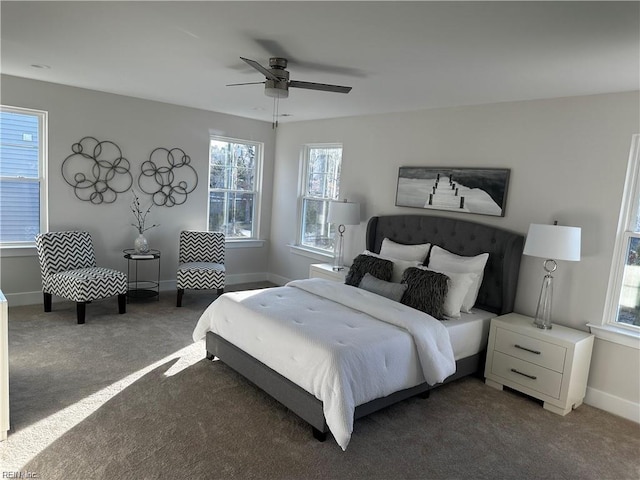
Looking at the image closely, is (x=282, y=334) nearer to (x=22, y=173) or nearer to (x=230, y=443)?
(x=230, y=443)

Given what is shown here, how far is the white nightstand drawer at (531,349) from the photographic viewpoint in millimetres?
3281

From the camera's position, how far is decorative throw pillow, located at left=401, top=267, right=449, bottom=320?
356cm

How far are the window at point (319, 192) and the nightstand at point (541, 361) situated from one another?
276 cm

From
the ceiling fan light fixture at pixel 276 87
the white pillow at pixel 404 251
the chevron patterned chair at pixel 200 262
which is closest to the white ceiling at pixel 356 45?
the ceiling fan light fixture at pixel 276 87

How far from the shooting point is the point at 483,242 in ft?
13.3

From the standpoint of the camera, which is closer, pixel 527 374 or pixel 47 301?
pixel 527 374

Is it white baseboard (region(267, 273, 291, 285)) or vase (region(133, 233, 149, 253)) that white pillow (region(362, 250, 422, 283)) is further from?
vase (region(133, 233, 149, 253))

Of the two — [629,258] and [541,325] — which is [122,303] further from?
[629,258]

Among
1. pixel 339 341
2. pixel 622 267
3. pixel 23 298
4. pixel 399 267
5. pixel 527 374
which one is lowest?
pixel 23 298

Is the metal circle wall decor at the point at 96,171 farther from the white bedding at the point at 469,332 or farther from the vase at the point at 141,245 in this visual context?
the white bedding at the point at 469,332

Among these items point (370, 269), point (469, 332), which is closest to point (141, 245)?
point (370, 269)

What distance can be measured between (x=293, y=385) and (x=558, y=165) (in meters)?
2.75

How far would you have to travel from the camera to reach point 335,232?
5789 millimetres

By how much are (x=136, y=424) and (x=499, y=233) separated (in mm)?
3198
